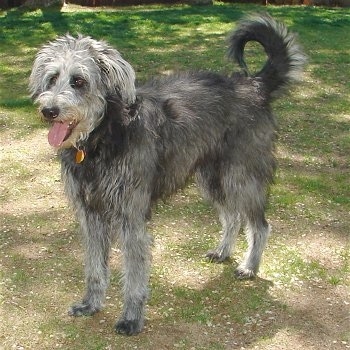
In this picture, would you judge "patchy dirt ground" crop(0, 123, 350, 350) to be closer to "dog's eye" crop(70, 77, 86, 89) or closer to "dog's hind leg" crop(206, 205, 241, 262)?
"dog's hind leg" crop(206, 205, 241, 262)

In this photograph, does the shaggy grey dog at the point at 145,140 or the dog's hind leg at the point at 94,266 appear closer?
the shaggy grey dog at the point at 145,140

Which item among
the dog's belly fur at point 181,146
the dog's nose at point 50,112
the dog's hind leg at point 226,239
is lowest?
the dog's hind leg at point 226,239

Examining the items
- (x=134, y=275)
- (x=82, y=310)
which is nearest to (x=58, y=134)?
(x=134, y=275)

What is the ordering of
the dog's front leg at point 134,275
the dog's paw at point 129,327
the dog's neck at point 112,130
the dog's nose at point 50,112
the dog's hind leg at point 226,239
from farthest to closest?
the dog's hind leg at point 226,239 < the dog's paw at point 129,327 < the dog's front leg at point 134,275 < the dog's neck at point 112,130 < the dog's nose at point 50,112

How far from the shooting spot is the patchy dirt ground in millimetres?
5031

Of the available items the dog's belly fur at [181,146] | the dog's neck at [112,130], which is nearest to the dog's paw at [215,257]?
the dog's belly fur at [181,146]

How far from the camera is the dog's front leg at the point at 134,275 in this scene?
193 inches

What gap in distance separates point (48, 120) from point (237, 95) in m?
1.76

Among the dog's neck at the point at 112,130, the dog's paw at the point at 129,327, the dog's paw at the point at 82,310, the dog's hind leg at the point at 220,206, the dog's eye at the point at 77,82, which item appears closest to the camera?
the dog's eye at the point at 77,82

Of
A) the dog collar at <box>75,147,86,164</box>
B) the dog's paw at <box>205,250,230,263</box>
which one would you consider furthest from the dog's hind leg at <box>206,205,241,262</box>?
the dog collar at <box>75,147,86,164</box>

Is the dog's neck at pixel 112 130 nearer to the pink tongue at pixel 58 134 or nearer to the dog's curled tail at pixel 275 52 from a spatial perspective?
the pink tongue at pixel 58 134

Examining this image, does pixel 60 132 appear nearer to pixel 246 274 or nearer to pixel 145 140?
pixel 145 140

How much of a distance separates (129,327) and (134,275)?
0.40 meters

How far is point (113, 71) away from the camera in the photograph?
14.7ft
